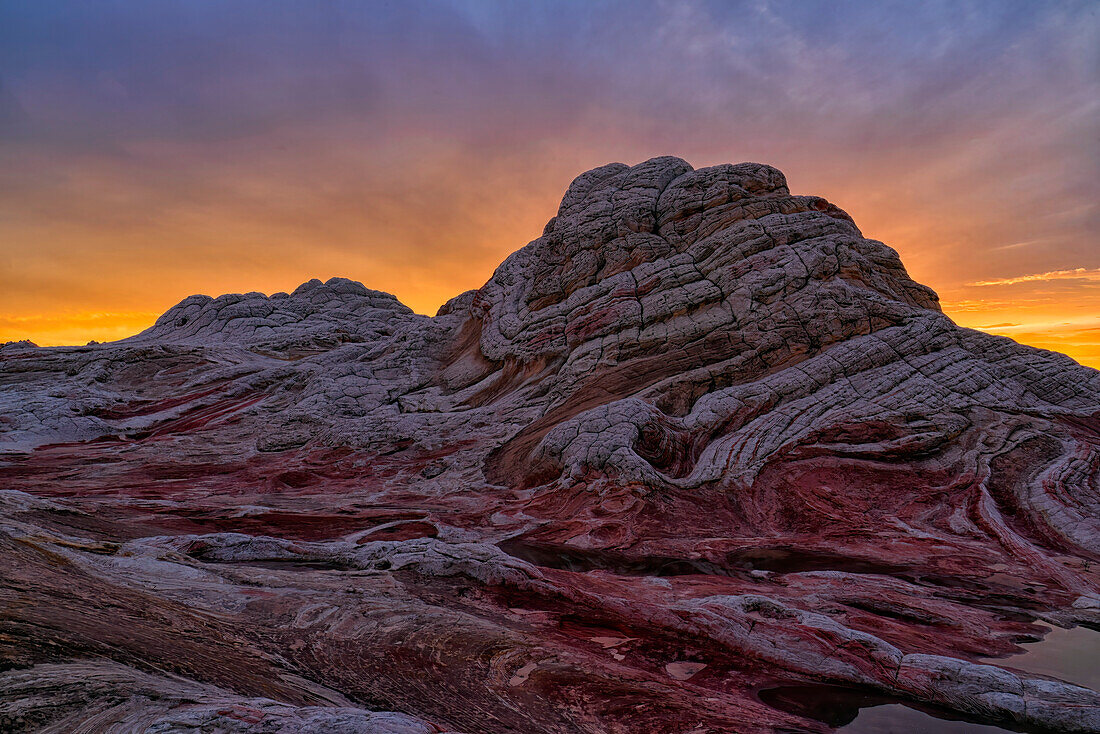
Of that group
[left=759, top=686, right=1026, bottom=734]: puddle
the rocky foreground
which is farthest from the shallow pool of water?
[left=759, top=686, right=1026, bottom=734]: puddle

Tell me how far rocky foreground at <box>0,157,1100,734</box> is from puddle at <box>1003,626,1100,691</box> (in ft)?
0.95

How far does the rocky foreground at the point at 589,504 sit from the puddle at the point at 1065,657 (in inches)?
11.3

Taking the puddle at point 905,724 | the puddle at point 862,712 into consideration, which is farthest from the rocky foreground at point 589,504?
the puddle at point 905,724

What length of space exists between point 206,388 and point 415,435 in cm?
1524

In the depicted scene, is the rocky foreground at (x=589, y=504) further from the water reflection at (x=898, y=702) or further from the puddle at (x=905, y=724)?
the puddle at (x=905, y=724)

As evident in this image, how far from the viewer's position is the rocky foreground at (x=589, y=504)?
6.71 m

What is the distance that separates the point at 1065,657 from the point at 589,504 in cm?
1078

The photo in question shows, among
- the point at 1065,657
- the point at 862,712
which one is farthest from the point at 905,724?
the point at 1065,657

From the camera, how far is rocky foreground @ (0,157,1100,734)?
671cm

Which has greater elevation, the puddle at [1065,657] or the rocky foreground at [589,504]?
the rocky foreground at [589,504]

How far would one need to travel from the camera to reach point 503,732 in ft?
19.7

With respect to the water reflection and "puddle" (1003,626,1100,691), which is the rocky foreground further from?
"puddle" (1003,626,1100,691)

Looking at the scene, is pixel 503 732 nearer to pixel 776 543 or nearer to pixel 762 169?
pixel 776 543

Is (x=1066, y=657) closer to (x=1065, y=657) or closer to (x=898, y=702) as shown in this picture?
(x=1065, y=657)
